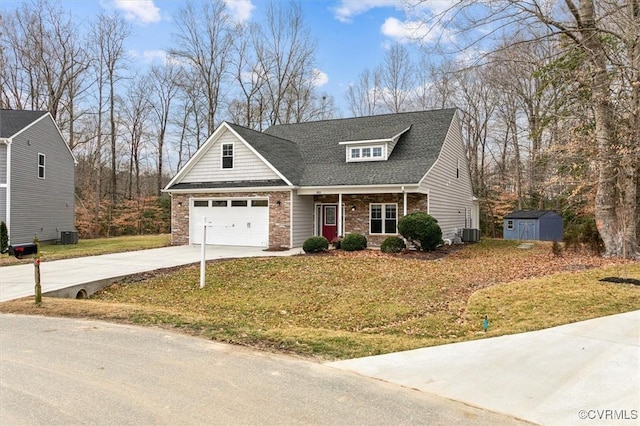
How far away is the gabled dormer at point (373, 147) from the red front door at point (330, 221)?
2.31 m

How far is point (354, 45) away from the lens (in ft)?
61.5

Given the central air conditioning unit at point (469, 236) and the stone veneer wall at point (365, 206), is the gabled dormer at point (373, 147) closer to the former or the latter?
the stone veneer wall at point (365, 206)

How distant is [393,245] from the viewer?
50.1ft

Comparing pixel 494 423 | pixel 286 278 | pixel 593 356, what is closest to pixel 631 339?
pixel 593 356

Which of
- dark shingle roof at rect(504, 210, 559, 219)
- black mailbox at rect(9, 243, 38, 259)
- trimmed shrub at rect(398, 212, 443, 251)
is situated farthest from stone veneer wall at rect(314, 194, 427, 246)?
dark shingle roof at rect(504, 210, 559, 219)

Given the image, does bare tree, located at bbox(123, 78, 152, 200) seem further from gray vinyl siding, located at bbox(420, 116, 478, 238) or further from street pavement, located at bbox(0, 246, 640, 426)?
street pavement, located at bbox(0, 246, 640, 426)

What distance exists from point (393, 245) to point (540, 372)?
11.0 m

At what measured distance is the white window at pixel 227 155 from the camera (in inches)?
741

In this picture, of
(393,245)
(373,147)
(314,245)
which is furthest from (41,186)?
(393,245)

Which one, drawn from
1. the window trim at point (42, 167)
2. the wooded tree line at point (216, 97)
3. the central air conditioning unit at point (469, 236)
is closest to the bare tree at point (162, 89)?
the wooded tree line at point (216, 97)

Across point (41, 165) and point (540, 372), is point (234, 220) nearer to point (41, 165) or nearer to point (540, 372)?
point (41, 165)

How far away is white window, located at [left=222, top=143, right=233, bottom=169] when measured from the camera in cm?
1881

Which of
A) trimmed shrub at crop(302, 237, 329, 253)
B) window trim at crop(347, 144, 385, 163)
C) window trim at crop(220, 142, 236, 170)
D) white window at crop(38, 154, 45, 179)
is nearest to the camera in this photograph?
trimmed shrub at crop(302, 237, 329, 253)

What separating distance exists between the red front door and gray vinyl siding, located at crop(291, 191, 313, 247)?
612 millimetres
